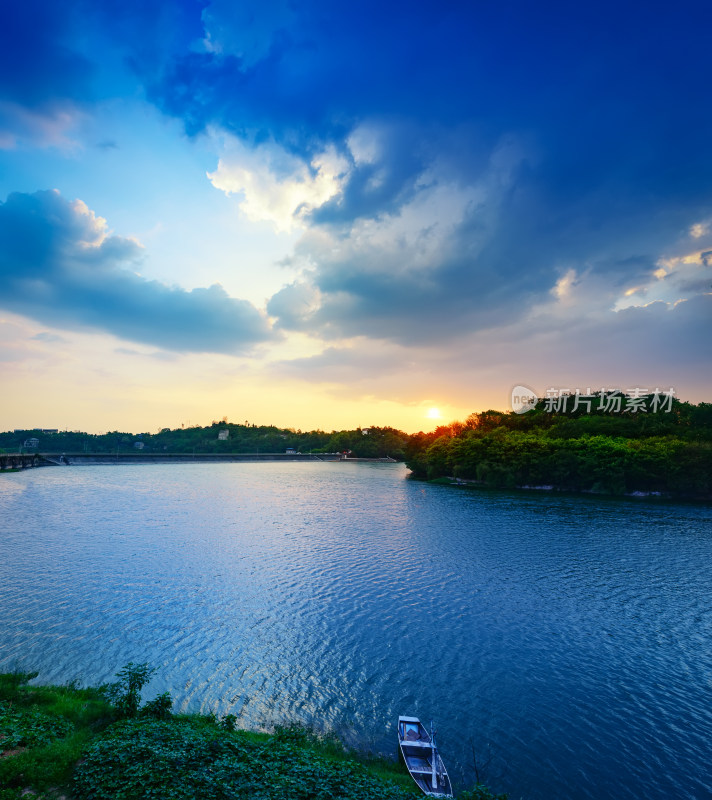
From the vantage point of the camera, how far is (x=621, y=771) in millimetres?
12812

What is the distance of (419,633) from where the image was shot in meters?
21.8

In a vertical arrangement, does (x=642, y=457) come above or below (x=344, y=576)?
above

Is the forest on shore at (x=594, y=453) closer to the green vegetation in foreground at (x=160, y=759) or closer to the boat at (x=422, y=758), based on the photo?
the boat at (x=422, y=758)

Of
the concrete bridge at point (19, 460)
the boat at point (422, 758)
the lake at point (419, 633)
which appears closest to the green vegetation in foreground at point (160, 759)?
the boat at point (422, 758)

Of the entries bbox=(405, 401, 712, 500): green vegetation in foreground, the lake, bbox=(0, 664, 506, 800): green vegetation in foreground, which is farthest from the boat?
bbox=(405, 401, 712, 500): green vegetation in foreground

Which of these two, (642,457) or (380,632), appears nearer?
(380,632)

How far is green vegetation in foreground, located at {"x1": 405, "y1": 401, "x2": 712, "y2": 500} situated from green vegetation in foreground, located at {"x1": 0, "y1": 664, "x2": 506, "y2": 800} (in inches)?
3296

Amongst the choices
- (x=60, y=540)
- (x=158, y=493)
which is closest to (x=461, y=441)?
(x=158, y=493)

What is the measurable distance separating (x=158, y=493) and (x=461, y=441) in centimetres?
7021

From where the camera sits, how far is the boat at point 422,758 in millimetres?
11391

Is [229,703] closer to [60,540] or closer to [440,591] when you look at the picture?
[440,591]

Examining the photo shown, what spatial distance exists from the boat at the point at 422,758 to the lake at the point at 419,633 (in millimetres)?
844

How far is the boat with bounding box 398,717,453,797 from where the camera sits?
1139 cm

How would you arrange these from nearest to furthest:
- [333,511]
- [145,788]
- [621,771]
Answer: [145,788], [621,771], [333,511]
